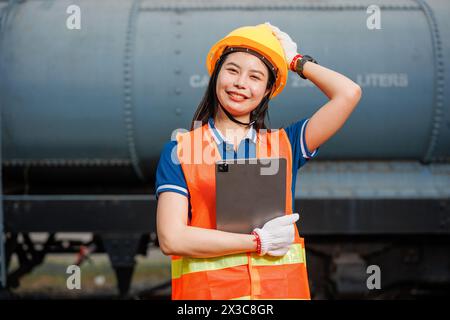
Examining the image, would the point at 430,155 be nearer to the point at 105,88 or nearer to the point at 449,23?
the point at 449,23

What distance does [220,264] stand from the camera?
6.42 feet

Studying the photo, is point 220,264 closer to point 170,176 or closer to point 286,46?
point 170,176

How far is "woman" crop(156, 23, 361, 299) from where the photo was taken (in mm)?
1885

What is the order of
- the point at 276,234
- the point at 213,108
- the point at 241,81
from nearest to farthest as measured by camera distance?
the point at 276,234, the point at 241,81, the point at 213,108

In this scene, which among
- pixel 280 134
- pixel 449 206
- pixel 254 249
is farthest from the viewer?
pixel 449 206

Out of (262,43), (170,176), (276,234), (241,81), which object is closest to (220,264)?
(276,234)

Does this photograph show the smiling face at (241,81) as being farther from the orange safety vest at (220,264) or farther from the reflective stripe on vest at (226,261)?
the reflective stripe on vest at (226,261)

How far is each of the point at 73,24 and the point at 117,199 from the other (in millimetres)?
1520

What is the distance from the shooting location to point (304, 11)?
5039mm

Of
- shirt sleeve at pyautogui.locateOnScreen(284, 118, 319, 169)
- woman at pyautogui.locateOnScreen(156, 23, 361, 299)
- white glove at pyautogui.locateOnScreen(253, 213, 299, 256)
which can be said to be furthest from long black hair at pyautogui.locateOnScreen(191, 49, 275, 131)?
white glove at pyautogui.locateOnScreen(253, 213, 299, 256)

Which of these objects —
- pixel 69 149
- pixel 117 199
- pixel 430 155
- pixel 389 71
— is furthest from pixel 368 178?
pixel 69 149

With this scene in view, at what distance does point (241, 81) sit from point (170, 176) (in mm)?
400

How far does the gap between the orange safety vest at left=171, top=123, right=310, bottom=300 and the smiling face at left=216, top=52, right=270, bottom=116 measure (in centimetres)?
14

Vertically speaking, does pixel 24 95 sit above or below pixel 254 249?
above
